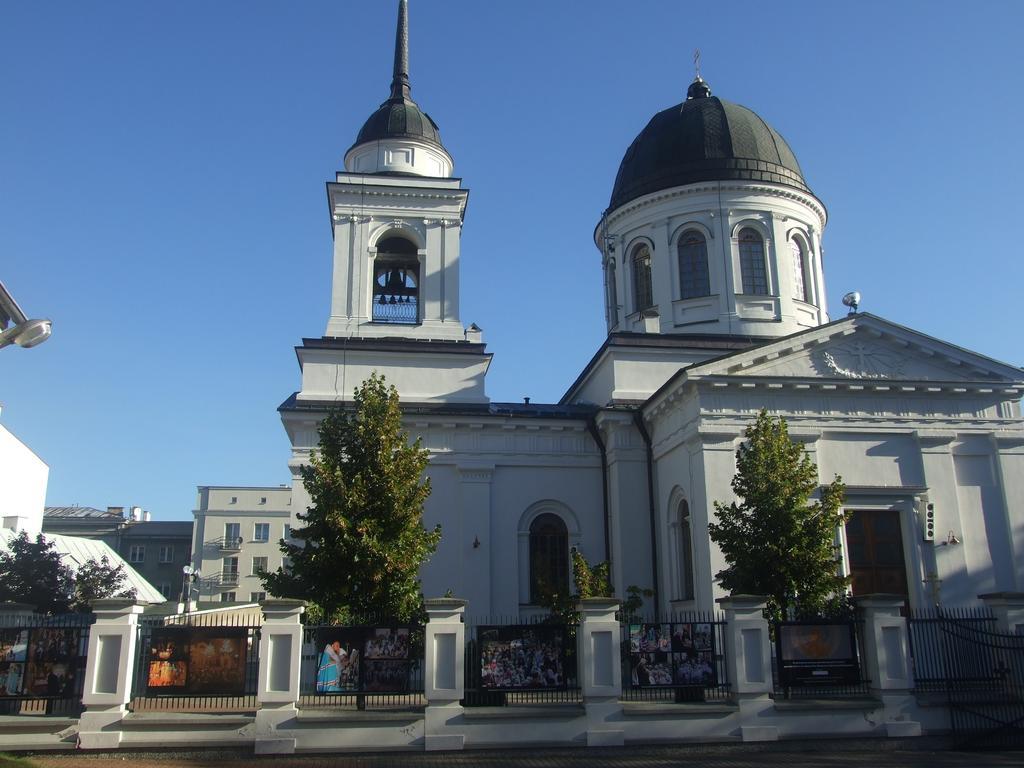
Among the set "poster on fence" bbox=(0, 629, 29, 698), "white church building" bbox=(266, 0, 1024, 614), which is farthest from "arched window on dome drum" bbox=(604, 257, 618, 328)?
"poster on fence" bbox=(0, 629, 29, 698)

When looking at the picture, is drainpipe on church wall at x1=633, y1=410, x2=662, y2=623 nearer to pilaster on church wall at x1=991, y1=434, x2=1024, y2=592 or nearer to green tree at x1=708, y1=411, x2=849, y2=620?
green tree at x1=708, y1=411, x2=849, y2=620

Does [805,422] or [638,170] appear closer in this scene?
[805,422]

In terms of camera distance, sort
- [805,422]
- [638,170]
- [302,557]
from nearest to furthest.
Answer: [302,557]
[805,422]
[638,170]

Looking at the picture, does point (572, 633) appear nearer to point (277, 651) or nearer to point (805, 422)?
point (277, 651)

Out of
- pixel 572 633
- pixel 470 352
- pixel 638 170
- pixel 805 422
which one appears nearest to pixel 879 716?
pixel 572 633

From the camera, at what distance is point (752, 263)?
27453 millimetres

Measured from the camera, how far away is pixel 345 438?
1697 centimetres

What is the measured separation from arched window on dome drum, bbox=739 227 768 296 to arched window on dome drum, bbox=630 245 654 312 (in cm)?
289

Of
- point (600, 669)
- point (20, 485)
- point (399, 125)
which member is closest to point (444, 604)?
point (600, 669)

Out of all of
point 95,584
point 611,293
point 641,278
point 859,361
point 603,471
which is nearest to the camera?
point 859,361

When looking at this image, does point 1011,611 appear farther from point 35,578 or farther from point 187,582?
point 187,582

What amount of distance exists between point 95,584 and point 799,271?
102ft

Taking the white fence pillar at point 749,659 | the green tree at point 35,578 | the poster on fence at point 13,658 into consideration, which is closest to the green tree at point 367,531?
the poster on fence at point 13,658

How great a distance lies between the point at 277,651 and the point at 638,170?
67.6ft
